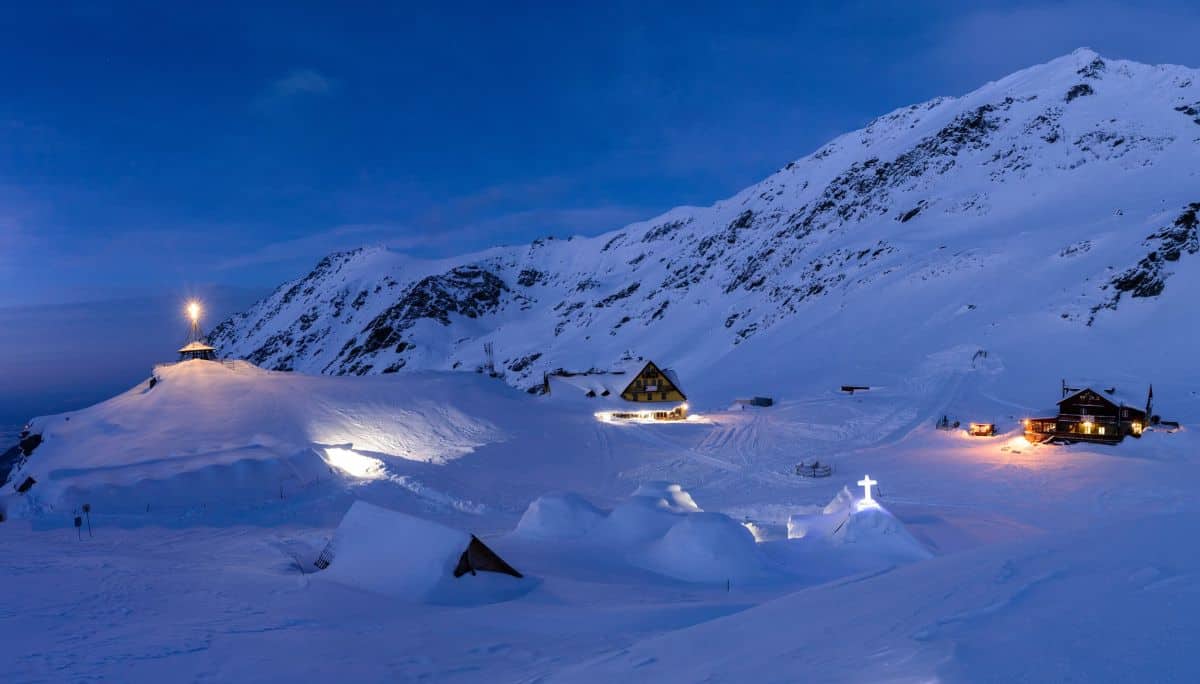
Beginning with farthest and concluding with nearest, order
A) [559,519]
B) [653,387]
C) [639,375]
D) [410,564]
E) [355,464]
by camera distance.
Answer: [639,375] < [653,387] < [355,464] < [559,519] < [410,564]

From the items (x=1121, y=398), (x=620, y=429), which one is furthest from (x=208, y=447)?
(x=1121, y=398)

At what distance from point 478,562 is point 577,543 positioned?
18.4 feet

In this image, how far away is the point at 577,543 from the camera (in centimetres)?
2127

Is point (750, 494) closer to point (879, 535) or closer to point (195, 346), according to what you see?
point (879, 535)

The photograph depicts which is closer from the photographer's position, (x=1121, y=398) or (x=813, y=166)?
(x=1121, y=398)

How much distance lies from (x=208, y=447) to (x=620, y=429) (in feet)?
81.6

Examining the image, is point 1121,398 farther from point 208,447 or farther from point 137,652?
point 208,447

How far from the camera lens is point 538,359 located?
111938mm

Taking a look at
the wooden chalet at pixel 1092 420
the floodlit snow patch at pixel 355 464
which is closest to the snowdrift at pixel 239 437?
the floodlit snow patch at pixel 355 464

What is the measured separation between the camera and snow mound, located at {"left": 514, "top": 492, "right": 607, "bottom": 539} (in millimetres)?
21812

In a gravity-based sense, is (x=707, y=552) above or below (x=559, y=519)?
below

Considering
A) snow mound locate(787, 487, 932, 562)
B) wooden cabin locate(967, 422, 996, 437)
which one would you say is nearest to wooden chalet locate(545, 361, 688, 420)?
wooden cabin locate(967, 422, 996, 437)

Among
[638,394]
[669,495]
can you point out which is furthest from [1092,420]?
[638,394]

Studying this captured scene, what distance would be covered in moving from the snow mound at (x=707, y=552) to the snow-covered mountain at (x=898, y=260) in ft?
144
